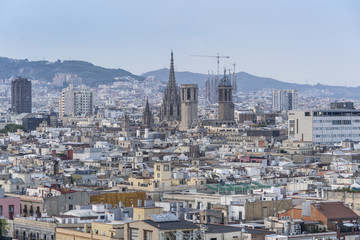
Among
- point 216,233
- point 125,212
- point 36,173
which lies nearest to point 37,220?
point 125,212

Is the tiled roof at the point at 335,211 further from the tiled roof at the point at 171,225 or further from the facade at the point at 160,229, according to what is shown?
the tiled roof at the point at 171,225

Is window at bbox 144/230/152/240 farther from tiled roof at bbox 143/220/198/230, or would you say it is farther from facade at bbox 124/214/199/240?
tiled roof at bbox 143/220/198/230

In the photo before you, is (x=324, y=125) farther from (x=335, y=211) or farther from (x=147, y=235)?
(x=147, y=235)

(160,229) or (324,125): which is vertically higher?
(324,125)

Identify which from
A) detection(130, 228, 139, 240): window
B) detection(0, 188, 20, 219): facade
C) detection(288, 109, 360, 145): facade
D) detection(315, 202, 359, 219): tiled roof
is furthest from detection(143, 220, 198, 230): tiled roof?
detection(288, 109, 360, 145): facade

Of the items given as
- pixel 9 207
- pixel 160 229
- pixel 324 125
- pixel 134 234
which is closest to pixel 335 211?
pixel 134 234

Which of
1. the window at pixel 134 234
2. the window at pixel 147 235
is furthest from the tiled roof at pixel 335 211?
the window at pixel 147 235

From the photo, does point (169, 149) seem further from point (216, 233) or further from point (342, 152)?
point (216, 233)

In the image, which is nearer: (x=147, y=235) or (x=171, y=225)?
(x=147, y=235)
